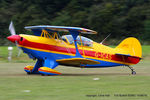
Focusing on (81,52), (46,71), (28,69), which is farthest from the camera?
(81,52)

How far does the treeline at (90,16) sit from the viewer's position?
53750 millimetres

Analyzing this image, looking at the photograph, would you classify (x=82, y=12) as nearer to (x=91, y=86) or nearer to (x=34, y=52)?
(x=34, y=52)

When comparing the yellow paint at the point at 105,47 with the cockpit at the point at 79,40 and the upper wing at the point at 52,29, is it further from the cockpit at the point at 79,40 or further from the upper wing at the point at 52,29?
the upper wing at the point at 52,29

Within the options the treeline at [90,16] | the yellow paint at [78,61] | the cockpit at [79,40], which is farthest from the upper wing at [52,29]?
the treeline at [90,16]

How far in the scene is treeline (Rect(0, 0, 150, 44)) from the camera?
176 ft

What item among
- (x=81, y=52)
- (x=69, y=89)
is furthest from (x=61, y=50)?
(x=69, y=89)

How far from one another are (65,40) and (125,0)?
146 feet

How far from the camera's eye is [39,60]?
53.5ft

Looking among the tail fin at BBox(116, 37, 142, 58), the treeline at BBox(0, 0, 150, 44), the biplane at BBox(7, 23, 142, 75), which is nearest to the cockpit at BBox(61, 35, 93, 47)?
the biplane at BBox(7, 23, 142, 75)

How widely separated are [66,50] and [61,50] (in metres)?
0.24

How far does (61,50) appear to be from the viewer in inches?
628

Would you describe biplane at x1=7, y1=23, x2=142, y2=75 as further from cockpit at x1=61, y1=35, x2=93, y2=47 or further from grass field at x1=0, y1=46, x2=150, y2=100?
grass field at x1=0, y1=46, x2=150, y2=100

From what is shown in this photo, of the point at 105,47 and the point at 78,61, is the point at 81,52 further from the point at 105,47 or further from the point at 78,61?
the point at 105,47

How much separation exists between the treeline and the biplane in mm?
33309
